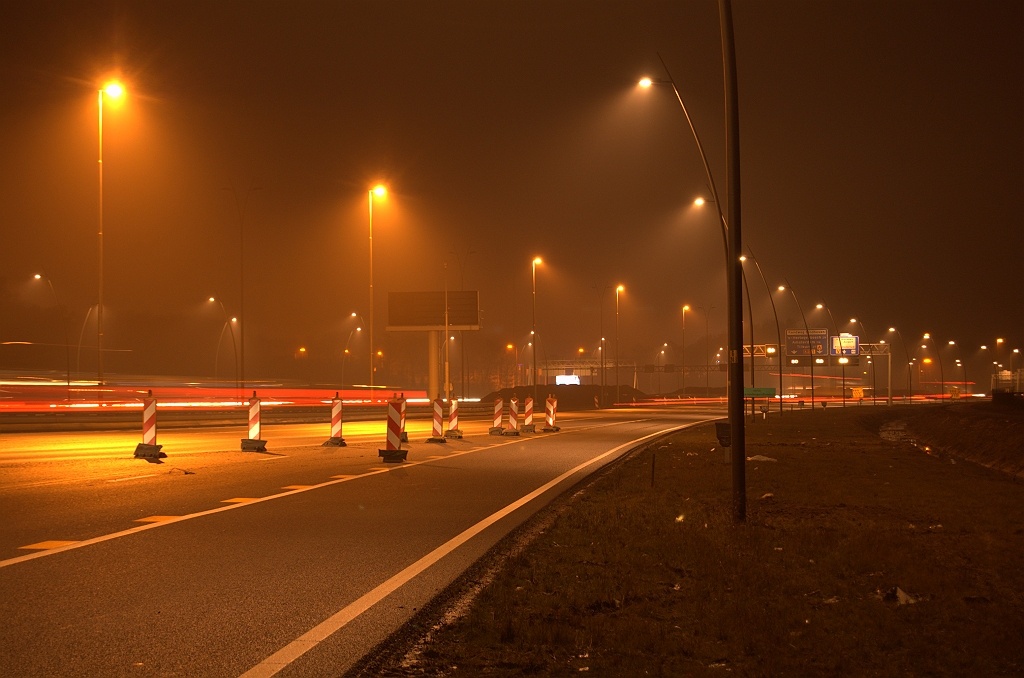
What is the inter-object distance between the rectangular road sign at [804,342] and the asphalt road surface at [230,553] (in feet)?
216

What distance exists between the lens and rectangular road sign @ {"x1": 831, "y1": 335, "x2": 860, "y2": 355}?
81.3 m

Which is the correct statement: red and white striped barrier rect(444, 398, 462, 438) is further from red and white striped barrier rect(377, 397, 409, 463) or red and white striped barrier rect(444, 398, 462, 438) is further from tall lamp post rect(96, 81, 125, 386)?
tall lamp post rect(96, 81, 125, 386)

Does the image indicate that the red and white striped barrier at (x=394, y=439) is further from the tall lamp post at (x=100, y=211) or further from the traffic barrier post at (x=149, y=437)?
the tall lamp post at (x=100, y=211)

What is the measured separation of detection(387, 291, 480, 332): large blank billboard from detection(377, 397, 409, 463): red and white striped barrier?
4911 centimetres

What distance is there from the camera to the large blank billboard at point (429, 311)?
69375 millimetres

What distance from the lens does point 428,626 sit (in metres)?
5.82

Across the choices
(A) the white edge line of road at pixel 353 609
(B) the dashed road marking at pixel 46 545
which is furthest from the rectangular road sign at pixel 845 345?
(B) the dashed road marking at pixel 46 545

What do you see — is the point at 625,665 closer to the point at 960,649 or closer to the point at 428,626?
the point at 428,626

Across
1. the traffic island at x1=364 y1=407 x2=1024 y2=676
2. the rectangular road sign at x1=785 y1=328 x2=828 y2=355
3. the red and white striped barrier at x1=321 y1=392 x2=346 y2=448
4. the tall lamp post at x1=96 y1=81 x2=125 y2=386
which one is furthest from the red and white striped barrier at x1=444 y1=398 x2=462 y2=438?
the rectangular road sign at x1=785 y1=328 x2=828 y2=355

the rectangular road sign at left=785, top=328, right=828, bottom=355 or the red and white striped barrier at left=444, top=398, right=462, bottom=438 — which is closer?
the red and white striped barrier at left=444, top=398, right=462, bottom=438

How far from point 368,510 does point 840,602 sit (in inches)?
248

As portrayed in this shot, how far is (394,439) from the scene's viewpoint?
18.9 meters

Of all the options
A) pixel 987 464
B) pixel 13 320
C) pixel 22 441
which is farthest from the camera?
pixel 13 320

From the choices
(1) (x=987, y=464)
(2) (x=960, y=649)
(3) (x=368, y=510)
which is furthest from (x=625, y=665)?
(1) (x=987, y=464)
